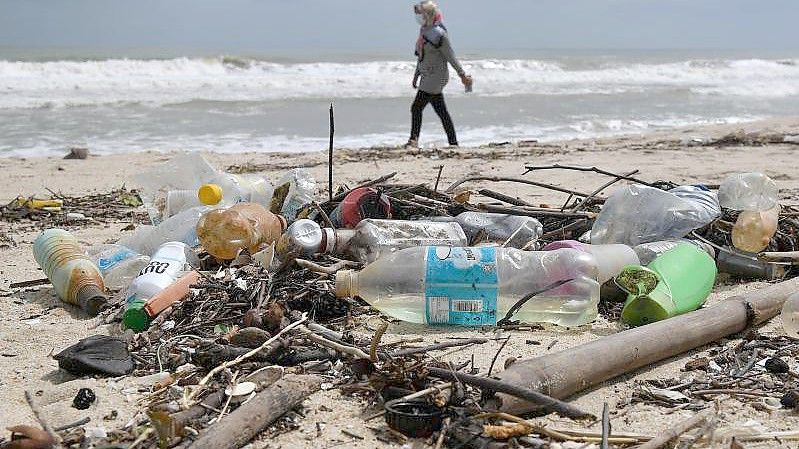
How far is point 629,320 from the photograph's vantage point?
8.39 feet

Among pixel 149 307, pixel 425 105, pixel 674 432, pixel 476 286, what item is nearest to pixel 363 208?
pixel 476 286

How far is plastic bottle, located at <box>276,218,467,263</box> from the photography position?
2.95 m

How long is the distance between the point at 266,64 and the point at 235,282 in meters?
23.6

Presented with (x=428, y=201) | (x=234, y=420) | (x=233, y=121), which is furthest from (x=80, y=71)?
(x=234, y=420)

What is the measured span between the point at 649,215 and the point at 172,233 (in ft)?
6.85

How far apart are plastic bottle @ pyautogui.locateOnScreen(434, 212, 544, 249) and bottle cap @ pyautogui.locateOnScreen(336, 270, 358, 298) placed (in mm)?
739

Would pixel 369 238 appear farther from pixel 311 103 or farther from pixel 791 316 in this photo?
pixel 311 103

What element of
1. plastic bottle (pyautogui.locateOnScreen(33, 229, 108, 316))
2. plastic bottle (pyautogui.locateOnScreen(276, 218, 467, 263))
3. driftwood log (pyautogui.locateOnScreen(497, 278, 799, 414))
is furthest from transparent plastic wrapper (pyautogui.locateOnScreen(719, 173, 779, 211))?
plastic bottle (pyautogui.locateOnScreen(33, 229, 108, 316))

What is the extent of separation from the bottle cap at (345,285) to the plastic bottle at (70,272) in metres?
0.91

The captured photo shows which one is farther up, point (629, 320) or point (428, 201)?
point (428, 201)

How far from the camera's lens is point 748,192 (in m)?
3.28

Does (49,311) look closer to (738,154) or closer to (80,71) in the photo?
(738,154)

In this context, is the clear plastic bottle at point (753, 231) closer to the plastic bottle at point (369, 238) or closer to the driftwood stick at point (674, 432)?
the plastic bottle at point (369, 238)

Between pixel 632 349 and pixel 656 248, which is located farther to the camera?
pixel 656 248
